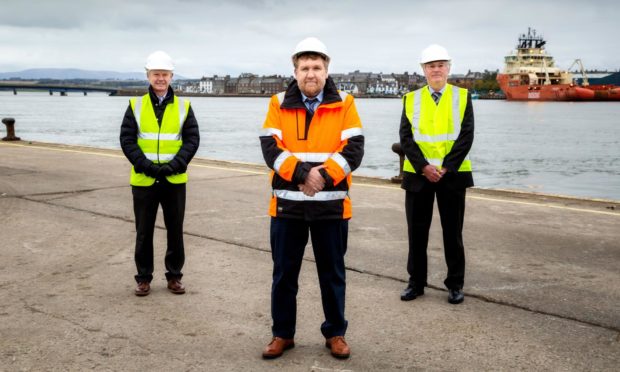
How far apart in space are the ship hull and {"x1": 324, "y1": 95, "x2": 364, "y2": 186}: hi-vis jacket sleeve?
113235 mm

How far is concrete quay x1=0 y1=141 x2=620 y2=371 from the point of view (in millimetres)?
3938

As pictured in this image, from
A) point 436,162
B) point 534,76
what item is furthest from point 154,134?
point 534,76

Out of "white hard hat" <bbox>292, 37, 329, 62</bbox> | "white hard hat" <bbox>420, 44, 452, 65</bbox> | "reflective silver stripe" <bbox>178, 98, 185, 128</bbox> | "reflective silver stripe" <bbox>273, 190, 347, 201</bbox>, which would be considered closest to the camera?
"white hard hat" <bbox>292, 37, 329, 62</bbox>

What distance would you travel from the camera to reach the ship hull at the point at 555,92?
110750mm

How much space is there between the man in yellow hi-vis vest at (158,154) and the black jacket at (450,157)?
5.54 ft

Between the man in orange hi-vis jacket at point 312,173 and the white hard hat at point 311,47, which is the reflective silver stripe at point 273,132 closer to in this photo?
the man in orange hi-vis jacket at point 312,173

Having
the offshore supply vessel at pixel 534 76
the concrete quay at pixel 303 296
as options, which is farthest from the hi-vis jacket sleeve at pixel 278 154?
the offshore supply vessel at pixel 534 76

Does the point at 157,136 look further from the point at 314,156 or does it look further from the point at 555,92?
the point at 555,92

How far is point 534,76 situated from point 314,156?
112914 mm

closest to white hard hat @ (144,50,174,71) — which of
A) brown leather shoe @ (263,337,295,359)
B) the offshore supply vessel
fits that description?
brown leather shoe @ (263,337,295,359)

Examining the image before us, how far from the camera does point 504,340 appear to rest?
13.8ft

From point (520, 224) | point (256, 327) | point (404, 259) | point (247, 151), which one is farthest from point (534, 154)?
point (256, 327)

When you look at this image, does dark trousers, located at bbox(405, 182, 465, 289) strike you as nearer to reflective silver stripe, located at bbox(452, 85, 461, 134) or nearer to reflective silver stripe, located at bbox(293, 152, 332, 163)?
reflective silver stripe, located at bbox(452, 85, 461, 134)

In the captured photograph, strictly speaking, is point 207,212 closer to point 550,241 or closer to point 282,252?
point 550,241
